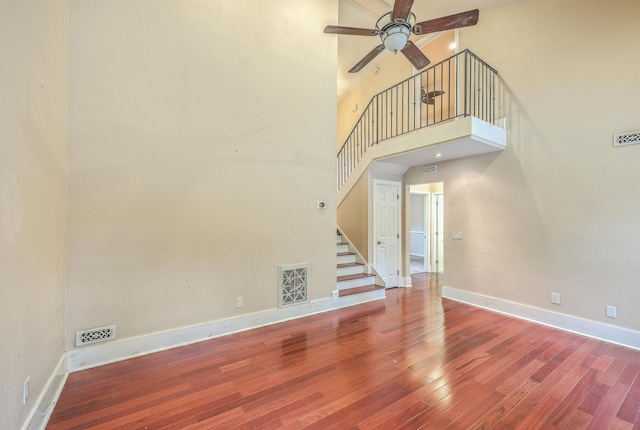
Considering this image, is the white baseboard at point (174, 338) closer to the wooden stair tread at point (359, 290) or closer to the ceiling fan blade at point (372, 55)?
the wooden stair tread at point (359, 290)

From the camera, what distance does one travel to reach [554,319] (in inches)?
142

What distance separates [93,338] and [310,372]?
6.99 feet

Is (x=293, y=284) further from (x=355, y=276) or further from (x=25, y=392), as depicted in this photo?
(x=25, y=392)

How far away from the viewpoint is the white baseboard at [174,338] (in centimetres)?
256

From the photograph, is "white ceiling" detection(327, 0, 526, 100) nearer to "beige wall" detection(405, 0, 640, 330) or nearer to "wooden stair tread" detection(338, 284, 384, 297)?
"beige wall" detection(405, 0, 640, 330)

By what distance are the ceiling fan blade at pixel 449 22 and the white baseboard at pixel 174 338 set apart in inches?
142

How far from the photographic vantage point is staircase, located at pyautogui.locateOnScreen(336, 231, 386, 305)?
4465mm

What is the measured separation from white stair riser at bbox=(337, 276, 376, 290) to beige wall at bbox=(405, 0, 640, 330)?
163 cm

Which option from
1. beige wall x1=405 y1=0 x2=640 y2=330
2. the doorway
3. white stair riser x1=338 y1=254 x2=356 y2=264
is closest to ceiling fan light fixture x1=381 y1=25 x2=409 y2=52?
beige wall x1=405 y1=0 x2=640 y2=330

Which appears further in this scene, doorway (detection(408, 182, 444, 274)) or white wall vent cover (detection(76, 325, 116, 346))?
doorway (detection(408, 182, 444, 274))

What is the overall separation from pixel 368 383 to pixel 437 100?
5.56m

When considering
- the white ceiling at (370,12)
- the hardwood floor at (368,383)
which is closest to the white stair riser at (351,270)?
the hardwood floor at (368,383)

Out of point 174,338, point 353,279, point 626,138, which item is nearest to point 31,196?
point 174,338

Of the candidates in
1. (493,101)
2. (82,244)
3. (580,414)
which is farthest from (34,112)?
(493,101)
